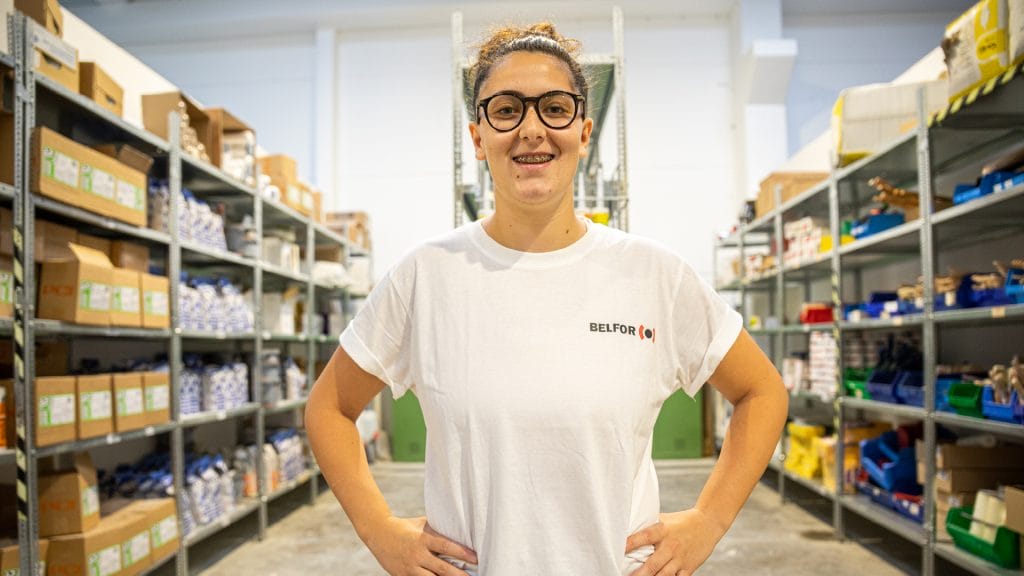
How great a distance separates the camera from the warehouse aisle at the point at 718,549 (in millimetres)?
4000

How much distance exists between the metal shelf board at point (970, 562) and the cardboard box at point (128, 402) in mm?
3898

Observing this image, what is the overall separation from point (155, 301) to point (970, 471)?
164 inches

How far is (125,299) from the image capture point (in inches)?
131

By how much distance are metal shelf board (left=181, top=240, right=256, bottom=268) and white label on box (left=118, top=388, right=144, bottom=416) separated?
0.92 metres

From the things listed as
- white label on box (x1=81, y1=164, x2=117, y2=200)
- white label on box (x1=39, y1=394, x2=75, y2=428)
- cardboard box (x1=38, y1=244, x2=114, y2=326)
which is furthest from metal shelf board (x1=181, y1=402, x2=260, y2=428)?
white label on box (x1=81, y1=164, x2=117, y2=200)

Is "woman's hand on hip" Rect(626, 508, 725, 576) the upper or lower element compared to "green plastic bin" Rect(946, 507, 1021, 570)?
upper

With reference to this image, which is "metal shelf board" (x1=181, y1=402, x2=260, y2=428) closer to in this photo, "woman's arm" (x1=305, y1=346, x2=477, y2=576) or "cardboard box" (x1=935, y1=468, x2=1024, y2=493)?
"woman's arm" (x1=305, y1=346, x2=477, y2=576)

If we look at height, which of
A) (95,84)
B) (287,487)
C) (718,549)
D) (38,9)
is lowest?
(718,549)

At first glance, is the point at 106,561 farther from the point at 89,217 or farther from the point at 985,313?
the point at 985,313

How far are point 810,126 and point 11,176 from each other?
25.8ft

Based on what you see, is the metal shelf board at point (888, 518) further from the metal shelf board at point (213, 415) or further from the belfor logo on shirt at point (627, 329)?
the metal shelf board at point (213, 415)

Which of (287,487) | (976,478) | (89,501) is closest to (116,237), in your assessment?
(89,501)

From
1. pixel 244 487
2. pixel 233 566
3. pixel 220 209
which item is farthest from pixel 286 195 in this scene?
pixel 233 566

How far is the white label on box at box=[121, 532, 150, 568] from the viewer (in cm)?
319
